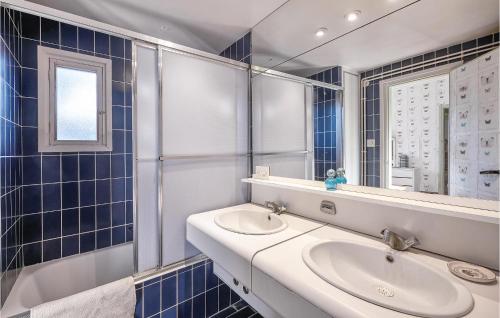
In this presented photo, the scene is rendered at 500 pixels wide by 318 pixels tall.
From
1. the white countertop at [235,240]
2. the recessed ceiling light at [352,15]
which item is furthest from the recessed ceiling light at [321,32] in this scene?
the white countertop at [235,240]

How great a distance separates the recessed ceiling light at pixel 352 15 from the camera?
3.76 ft

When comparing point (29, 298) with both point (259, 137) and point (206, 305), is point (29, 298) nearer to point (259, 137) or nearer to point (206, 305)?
point (206, 305)

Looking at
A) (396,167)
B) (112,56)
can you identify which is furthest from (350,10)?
(112,56)

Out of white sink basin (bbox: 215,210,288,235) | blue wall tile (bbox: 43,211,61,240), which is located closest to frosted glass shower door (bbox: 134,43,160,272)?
white sink basin (bbox: 215,210,288,235)

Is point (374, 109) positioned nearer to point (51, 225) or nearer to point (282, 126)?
point (282, 126)

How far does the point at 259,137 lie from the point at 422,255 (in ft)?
4.20

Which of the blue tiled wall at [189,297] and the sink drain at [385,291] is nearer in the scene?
the sink drain at [385,291]

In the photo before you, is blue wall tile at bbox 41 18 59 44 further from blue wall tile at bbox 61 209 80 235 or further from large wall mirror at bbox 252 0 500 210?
large wall mirror at bbox 252 0 500 210

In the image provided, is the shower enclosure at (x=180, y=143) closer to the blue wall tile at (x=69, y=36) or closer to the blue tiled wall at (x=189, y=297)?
the blue tiled wall at (x=189, y=297)

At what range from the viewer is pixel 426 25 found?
36.6 inches

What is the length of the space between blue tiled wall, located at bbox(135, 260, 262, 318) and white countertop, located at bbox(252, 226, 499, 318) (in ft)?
2.77

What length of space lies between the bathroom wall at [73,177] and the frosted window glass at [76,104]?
0.14 metres

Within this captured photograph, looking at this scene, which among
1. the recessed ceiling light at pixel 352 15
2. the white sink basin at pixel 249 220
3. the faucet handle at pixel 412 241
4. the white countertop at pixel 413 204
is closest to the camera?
the white countertop at pixel 413 204

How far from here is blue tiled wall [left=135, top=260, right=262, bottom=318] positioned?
136 centimetres
